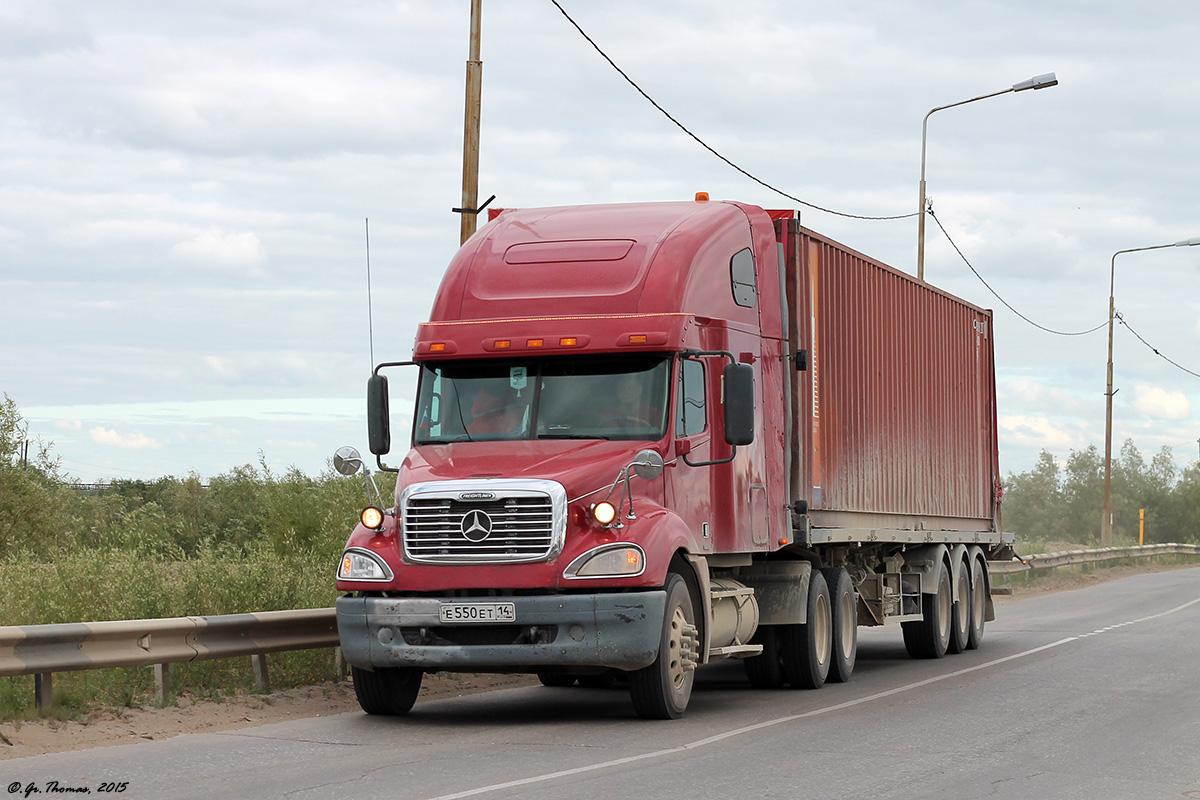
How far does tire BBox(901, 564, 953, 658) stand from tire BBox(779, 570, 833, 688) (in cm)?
379

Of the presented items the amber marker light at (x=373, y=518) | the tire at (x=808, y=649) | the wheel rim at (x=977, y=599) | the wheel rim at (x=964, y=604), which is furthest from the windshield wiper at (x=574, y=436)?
the wheel rim at (x=977, y=599)

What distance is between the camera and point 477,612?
10.7 metres

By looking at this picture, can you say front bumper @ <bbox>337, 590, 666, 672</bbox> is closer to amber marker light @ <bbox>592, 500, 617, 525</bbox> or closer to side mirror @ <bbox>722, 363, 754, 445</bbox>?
amber marker light @ <bbox>592, 500, 617, 525</bbox>

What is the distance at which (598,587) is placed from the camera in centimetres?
1062

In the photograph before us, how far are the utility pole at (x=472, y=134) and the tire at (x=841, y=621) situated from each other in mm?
4899

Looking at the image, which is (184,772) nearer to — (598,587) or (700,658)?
(598,587)

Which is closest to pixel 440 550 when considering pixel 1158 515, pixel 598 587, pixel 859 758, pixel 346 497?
pixel 598 587

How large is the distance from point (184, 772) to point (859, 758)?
393cm

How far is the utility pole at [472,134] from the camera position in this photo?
603 inches

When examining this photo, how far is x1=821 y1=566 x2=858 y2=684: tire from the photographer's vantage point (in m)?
15.1

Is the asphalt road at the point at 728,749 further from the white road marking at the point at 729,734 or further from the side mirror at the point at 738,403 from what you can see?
the side mirror at the point at 738,403

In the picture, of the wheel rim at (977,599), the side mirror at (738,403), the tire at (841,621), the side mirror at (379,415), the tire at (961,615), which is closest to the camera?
the side mirror at (738,403)

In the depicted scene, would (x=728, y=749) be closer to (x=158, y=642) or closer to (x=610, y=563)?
(x=610, y=563)

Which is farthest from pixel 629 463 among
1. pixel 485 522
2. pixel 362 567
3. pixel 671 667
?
pixel 362 567
